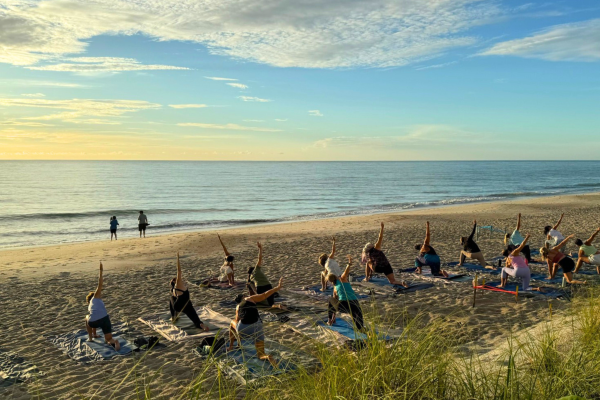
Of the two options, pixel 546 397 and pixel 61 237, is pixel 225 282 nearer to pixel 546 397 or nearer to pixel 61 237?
pixel 546 397

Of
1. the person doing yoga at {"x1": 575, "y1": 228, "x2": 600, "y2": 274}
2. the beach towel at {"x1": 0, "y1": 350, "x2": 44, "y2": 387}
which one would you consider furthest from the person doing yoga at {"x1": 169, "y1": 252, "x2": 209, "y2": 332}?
the person doing yoga at {"x1": 575, "y1": 228, "x2": 600, "y2": 274}

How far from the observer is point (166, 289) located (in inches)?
466

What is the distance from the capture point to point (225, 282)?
1180cm

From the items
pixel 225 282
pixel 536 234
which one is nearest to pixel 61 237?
pixel 225 282

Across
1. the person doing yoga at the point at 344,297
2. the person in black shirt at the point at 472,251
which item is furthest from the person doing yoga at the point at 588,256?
the person doing yoga at the point at 344,297

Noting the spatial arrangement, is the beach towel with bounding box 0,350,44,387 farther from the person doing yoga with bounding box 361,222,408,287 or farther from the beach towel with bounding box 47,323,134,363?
the person doing yoga with bounding box 361,222,408,287

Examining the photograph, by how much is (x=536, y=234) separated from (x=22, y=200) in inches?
1973

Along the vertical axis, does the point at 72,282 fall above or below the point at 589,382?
below

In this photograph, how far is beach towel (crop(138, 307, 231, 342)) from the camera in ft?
26.2

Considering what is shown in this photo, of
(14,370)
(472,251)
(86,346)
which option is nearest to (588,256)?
(472,251)

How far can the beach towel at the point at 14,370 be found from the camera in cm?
646

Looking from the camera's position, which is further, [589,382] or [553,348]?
[553,348]

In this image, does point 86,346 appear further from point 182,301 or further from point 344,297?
point 344,297

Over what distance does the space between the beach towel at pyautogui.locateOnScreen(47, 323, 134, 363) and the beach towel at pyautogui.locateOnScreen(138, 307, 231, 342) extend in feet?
2.04
